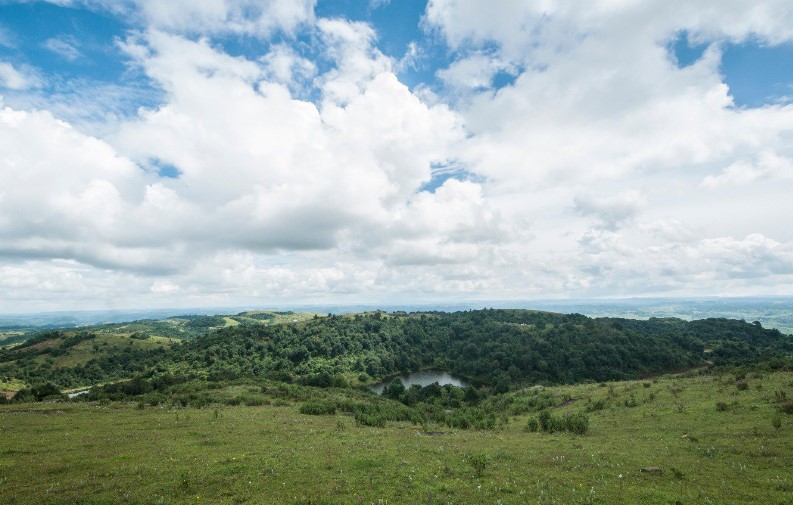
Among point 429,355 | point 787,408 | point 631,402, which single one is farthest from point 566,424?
point 429,355

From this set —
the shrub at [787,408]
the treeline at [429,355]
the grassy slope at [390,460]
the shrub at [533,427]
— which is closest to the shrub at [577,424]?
the grassy slope at [390,460]

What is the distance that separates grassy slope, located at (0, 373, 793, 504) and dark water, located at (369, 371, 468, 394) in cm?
11190

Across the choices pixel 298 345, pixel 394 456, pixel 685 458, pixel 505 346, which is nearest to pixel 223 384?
pixel 394 456

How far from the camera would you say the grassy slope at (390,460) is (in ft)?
60.7

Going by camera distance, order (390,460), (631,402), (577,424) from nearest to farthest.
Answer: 1. (390,460)
2. (577,424)
3. (631,402)

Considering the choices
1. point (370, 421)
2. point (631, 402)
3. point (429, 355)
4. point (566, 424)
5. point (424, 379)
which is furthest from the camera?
point (429, 355)

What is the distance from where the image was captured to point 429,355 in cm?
19288

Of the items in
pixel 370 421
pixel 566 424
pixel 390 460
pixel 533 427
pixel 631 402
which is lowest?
pixel 370 421

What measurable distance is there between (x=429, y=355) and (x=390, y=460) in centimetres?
17381

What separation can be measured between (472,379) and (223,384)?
111082mm

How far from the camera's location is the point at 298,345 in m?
166

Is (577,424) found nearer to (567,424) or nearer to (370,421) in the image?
(567,424)

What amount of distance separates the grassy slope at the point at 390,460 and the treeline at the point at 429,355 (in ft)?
260

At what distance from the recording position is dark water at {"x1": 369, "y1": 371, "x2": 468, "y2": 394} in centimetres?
14862
